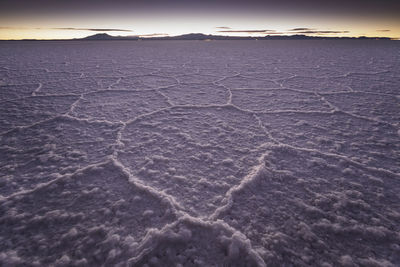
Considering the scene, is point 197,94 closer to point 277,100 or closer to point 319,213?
point 277,100

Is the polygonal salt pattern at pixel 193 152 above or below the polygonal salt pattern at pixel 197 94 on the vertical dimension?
below

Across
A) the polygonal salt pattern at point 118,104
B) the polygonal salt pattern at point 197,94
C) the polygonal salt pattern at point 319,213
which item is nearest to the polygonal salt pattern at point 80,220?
the polygonal salt pattern at point 319,213

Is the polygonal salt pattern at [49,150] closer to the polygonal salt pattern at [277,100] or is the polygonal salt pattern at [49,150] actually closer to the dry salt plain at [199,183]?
the dry salt plain at [199,183]

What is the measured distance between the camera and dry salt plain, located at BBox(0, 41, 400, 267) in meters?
0.58

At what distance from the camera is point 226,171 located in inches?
35.3

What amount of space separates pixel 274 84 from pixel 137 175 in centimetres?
188

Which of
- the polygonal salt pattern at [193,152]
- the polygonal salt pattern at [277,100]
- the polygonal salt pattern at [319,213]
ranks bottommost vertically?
the polygonal salt pattern at [319,213]

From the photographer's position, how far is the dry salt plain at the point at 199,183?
58 cm

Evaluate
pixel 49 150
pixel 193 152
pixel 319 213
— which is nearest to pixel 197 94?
pixel 193 152

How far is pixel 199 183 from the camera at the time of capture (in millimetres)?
827

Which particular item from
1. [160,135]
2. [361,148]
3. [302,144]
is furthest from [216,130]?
[361,148]

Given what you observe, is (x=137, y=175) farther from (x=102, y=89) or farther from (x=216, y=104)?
(x=102, y=89)

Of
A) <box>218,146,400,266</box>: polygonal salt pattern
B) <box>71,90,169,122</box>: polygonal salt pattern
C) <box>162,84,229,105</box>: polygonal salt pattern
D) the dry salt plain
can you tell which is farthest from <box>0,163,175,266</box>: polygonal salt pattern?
<box>162,84,229,105</box>: polygonal salt pattern

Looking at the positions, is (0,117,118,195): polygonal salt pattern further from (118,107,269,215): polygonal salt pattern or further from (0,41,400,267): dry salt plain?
(118,107,269,215): polygonal salt pattern
